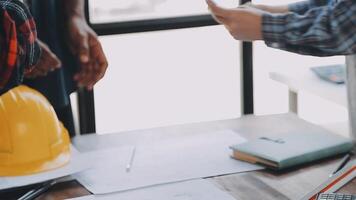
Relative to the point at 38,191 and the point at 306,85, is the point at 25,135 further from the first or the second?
the point at 306,85

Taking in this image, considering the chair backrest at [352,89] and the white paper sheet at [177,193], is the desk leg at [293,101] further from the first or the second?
the white paper sheet at [177,193]

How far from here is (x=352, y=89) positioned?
159 centimetres

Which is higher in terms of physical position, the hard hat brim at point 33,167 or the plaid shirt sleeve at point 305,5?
the plaid shirt sleeve at point 305,5

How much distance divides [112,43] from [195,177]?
1.10 metres

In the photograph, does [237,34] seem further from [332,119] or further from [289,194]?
[332,119]

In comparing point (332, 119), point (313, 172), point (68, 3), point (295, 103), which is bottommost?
point (332, 119)

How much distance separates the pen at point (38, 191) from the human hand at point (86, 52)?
0.64m

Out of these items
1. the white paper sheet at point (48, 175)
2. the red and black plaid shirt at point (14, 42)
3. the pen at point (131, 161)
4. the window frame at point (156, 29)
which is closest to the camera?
the red and black plaid shirt at point (14, 42)

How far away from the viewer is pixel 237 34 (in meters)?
1.37

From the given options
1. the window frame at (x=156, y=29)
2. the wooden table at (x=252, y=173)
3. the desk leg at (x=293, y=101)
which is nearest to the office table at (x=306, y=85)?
the desk leg at (x=293, y=101)

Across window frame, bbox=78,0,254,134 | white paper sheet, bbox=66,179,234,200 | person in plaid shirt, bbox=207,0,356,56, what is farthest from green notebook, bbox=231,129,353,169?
window frame, bbox=78,0,254,134

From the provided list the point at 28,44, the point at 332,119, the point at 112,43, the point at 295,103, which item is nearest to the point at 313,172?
the point at 28,44

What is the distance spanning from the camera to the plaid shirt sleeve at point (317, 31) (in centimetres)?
126

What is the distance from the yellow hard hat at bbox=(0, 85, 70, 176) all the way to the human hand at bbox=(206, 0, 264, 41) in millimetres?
423
